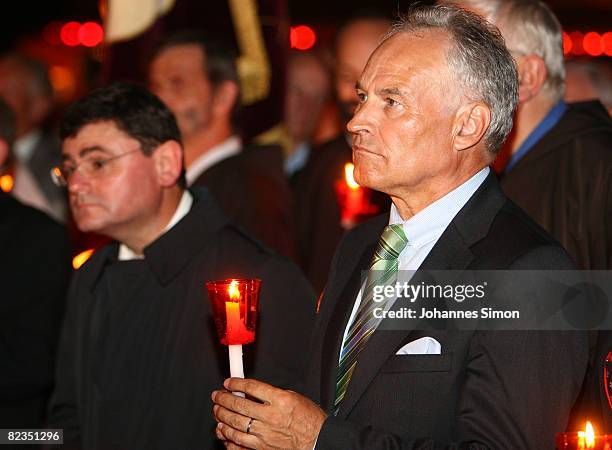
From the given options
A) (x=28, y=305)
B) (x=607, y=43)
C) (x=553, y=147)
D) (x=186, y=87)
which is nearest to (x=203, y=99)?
(x=186, y=87)

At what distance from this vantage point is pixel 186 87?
5.90m

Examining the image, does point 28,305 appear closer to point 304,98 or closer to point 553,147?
point 553,147

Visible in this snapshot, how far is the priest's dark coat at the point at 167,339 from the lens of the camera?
3.71m

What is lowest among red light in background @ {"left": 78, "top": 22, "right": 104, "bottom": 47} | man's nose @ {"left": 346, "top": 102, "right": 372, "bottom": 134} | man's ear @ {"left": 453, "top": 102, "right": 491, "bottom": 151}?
man's ear @ {"left": 453, "top": 102, "right": 491, "bottom": 151}

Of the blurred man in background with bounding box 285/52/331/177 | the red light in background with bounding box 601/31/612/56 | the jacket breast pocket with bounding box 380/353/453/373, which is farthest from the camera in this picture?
the red light in background with bounding box 601/31/612/56

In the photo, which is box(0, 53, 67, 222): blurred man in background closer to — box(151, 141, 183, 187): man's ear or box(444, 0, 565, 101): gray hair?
box(151, 141, 183, 187): man's ear

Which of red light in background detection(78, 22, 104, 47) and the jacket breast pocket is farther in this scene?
red light in background detection(78, 22, 104, 47)

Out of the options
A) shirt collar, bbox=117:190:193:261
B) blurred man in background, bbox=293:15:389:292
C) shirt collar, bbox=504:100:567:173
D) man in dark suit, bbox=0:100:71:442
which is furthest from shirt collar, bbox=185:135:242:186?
shirt collar, bbox=504:100:567:173

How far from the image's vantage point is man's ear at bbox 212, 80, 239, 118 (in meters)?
5.95

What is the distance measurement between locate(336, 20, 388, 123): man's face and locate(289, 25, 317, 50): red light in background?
835cm

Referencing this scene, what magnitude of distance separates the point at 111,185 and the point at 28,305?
2.67 ft

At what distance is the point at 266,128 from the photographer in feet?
20.9

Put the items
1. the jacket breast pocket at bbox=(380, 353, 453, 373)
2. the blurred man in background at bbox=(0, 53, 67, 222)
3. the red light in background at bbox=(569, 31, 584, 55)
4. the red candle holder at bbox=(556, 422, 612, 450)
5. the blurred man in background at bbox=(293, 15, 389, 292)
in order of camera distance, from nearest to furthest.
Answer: the red candle holder at bbox=(556, 422, 612, 450), the jacket breast pocket at bbox=(380, 353, 453, 373), the blurred man in background at bbox=(293, 15, 389, 292), the blurred man in background at bbox=(0, 53, 67, 222), the red light in background at bbox=(569, 31, 584, 55)

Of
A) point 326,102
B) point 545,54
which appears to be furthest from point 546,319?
point 326,102
